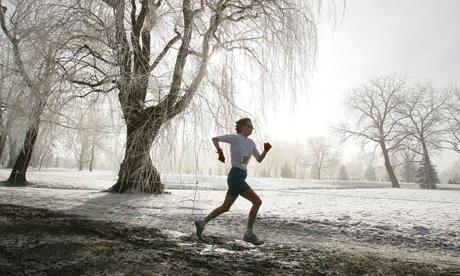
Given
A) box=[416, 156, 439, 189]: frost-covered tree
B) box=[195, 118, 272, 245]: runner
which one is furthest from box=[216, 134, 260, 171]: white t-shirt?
box=[416, 156, 439, 189]: frost-covered tree

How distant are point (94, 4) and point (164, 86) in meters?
2.76

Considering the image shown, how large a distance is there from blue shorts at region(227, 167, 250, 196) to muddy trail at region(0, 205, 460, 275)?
0.71m

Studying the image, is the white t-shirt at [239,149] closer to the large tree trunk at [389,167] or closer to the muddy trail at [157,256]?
the muddy trail at [157,256]

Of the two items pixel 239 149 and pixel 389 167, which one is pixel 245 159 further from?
pixel 389 167

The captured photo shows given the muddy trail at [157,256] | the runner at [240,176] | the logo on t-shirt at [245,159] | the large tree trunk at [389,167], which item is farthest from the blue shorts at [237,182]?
the large tree trunk at [389,167]

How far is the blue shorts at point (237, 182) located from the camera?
4.68m

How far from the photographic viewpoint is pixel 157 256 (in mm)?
3754

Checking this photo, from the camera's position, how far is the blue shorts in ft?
15.4

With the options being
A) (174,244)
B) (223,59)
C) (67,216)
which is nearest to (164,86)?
(223,59)

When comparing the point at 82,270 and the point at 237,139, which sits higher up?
the point at 237,139

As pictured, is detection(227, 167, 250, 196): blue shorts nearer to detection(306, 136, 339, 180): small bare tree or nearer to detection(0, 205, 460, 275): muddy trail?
detection(0, 205, 460, 275): muddy trail

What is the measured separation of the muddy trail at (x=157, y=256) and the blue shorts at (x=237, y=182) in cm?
71

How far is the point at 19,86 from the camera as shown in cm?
922

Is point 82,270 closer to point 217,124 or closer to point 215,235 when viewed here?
point 215,235
